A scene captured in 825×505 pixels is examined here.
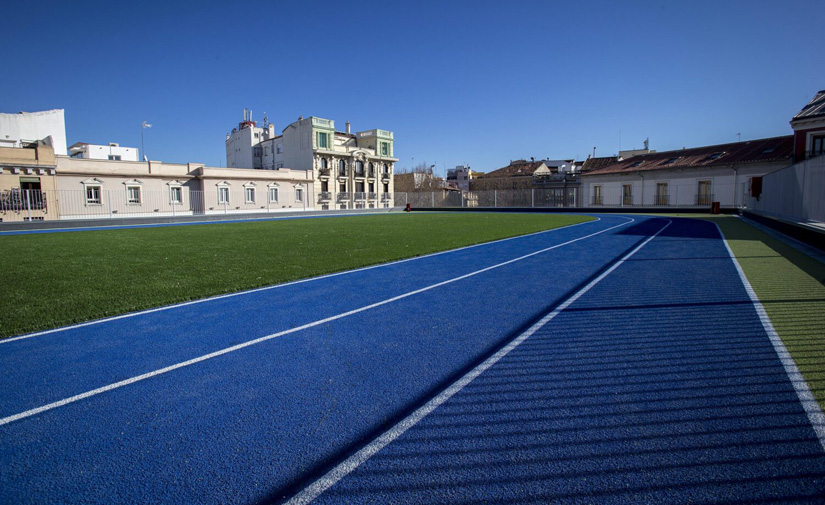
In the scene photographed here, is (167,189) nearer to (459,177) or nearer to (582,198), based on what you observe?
(582,198)

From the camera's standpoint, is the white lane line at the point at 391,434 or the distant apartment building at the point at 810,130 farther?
the distant apartment building at the point at 810,130

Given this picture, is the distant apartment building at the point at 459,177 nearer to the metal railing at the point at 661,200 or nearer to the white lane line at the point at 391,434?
the metal railing at the point at 661,200

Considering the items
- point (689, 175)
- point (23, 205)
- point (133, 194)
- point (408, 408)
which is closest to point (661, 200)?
point (689, 175)

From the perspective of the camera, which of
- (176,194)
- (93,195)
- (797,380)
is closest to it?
(797,380)

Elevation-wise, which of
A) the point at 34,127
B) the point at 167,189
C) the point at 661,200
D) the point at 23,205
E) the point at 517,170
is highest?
the point at 34,127

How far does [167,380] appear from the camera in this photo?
430cm

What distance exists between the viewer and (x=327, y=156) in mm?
56531

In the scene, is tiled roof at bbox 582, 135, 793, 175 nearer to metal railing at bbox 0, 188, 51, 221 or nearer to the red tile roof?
the red tile roof

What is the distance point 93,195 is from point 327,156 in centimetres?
2666

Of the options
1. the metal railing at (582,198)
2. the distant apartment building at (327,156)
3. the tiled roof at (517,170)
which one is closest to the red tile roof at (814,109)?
the metal railing at (582,198)

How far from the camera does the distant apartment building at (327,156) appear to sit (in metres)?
55.6

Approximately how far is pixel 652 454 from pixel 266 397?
3.09 m

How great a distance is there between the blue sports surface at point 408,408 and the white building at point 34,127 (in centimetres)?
4759

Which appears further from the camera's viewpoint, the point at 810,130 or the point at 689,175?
the point at 689,175
